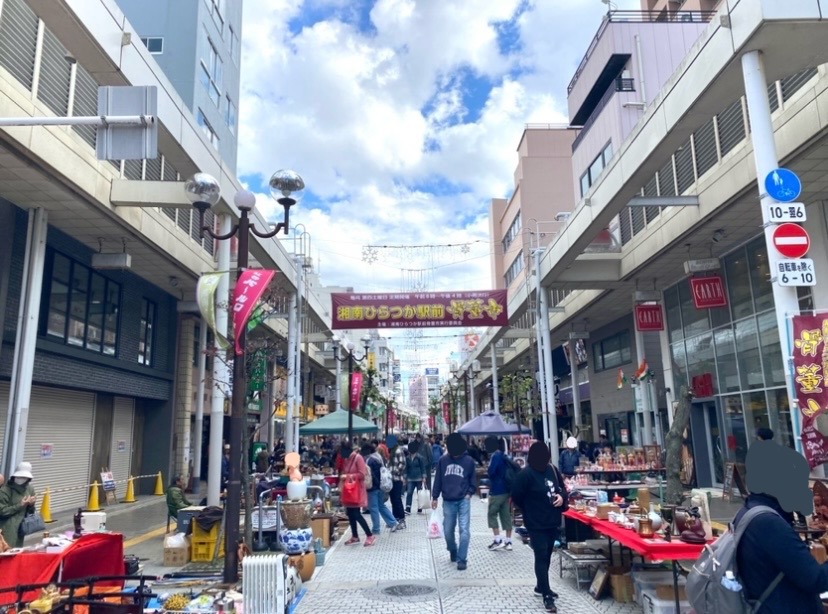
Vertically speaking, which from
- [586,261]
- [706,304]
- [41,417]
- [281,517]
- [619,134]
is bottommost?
[281,517]

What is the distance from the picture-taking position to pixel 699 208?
13.3 m

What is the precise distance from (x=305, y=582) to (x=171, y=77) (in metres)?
21.1

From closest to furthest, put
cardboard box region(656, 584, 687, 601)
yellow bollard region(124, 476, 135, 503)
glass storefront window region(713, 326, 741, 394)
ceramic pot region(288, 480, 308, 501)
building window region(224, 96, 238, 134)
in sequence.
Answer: cardboard box region(656, 584, 687, 601), ceramic pot region(288, 480, 308, 501), glass storefront window region(713, 326, 741, 394), yellow bollard region(124, 476, 135, 503), building window region(224, 96, 238, 134)

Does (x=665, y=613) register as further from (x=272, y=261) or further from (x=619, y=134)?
(x=619, y=134)

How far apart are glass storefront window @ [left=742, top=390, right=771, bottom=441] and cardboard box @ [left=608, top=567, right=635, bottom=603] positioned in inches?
345

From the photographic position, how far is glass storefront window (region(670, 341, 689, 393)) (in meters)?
18.0

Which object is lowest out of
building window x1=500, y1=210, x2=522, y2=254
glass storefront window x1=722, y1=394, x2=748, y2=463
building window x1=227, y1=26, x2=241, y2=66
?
glass storefront window x1=722, y1=394, x2=748, y2=463

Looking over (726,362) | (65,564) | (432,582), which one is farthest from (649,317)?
(65,564)

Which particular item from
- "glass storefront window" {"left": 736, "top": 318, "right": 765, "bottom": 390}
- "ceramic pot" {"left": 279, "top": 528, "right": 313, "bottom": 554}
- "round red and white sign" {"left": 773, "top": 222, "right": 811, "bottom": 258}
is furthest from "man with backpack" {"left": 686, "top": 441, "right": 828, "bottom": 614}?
"glass storefront window" {"left": 736, "top": 318, "right": 765, "bottom": 390}

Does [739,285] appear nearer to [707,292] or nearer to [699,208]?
[707,292]

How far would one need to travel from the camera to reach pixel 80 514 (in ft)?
26.2

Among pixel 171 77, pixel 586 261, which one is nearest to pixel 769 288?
pixel 586 261

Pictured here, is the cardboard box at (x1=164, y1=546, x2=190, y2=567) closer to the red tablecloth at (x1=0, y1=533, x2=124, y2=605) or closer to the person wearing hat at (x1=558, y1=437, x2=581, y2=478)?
the red tablecloth at (x1=0, y1=533, x2=124, y2=605)

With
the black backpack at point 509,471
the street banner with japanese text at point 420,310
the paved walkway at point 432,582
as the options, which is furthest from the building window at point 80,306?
the black backpack at point 509,471
